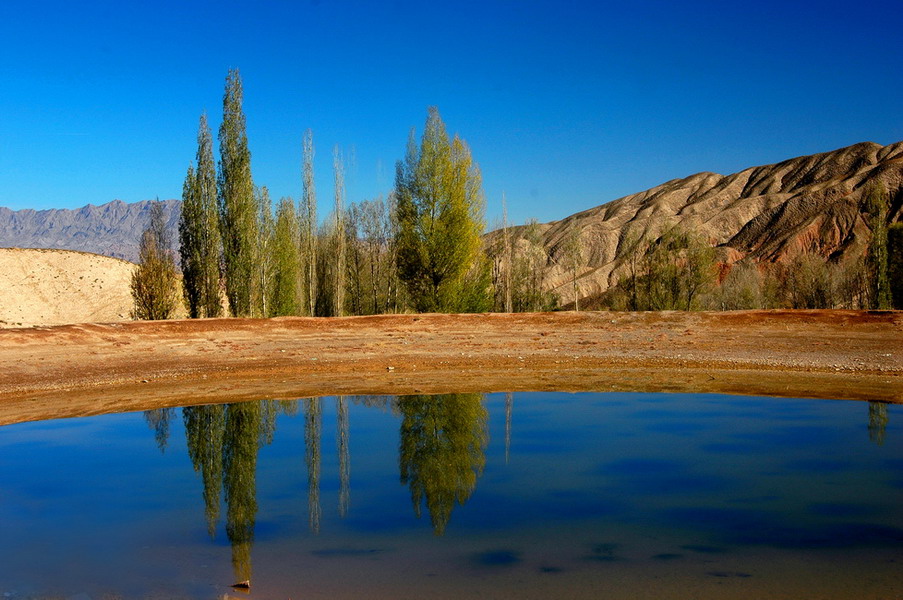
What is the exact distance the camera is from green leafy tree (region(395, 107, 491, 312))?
34500mm

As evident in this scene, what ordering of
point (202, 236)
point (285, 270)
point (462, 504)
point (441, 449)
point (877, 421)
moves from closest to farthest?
point (462, 504), point (441, 449), point (877, 421), point (202, 236), point (285, 270)

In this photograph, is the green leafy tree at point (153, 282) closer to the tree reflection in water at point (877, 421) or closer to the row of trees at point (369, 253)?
the row of trees at point (369, 253)

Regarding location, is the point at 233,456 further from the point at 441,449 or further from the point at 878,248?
the point at 878,248

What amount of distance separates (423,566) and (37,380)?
1560 cm

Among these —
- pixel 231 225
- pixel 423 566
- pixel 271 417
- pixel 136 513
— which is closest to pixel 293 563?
pixel 423 566

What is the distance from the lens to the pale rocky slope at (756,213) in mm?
101750

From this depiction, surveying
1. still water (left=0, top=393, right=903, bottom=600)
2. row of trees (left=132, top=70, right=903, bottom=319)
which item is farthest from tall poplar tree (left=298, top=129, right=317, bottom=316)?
still water (left=0, top=393, right=903, bottom=600)

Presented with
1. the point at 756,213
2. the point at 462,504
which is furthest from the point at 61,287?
the point at 756,213

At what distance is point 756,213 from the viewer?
409 ft

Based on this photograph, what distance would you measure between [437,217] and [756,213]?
344 feet

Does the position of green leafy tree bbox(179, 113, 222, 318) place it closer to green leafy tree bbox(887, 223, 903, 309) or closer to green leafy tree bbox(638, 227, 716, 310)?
green leafy tree bbox(638, 227, 716, 310)

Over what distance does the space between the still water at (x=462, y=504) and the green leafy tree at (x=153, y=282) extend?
83.8 feet

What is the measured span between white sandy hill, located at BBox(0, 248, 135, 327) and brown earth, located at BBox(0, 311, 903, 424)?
1641 inches

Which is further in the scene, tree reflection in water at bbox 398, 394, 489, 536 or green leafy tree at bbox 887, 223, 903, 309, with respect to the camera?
green leafy tree at bbox 887, 223, 903, 309
